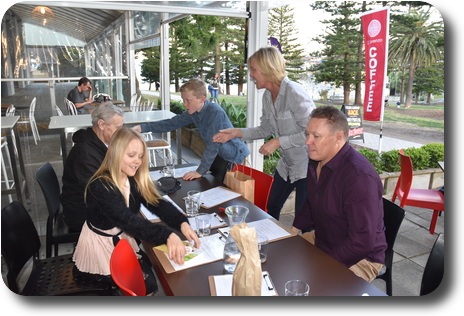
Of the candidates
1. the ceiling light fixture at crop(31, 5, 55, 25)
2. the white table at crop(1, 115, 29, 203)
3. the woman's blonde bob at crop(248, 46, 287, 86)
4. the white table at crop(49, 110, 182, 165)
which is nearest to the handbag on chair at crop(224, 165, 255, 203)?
the woman's blonde bob at crop(248, 46, 287, 86)

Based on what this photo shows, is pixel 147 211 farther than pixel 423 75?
No

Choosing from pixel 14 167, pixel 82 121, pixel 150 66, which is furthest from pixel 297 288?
pixel 150 66

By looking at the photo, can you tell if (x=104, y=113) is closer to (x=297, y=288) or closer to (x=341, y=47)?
(x=297, y=288)

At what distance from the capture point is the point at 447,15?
5.16 feet

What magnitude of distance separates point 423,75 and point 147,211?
1183cm

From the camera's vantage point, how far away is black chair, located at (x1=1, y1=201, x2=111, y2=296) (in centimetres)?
174

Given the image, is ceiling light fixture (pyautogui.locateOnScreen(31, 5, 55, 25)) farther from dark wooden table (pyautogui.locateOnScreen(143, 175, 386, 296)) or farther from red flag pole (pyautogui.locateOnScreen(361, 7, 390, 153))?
dark wooden table (pyautogui.locateOnScreen(143, 175, 386, 296))

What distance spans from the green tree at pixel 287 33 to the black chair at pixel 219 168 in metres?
7.43

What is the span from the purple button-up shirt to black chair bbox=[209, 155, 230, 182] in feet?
3.39

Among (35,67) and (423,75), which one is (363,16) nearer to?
(35,67)

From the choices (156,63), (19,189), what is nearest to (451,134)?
(19,189)

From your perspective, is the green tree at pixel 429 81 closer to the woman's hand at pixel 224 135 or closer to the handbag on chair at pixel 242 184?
the woman's hand at pixel 224 135

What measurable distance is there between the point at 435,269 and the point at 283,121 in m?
1.54

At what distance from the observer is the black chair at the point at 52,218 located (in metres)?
2.46
